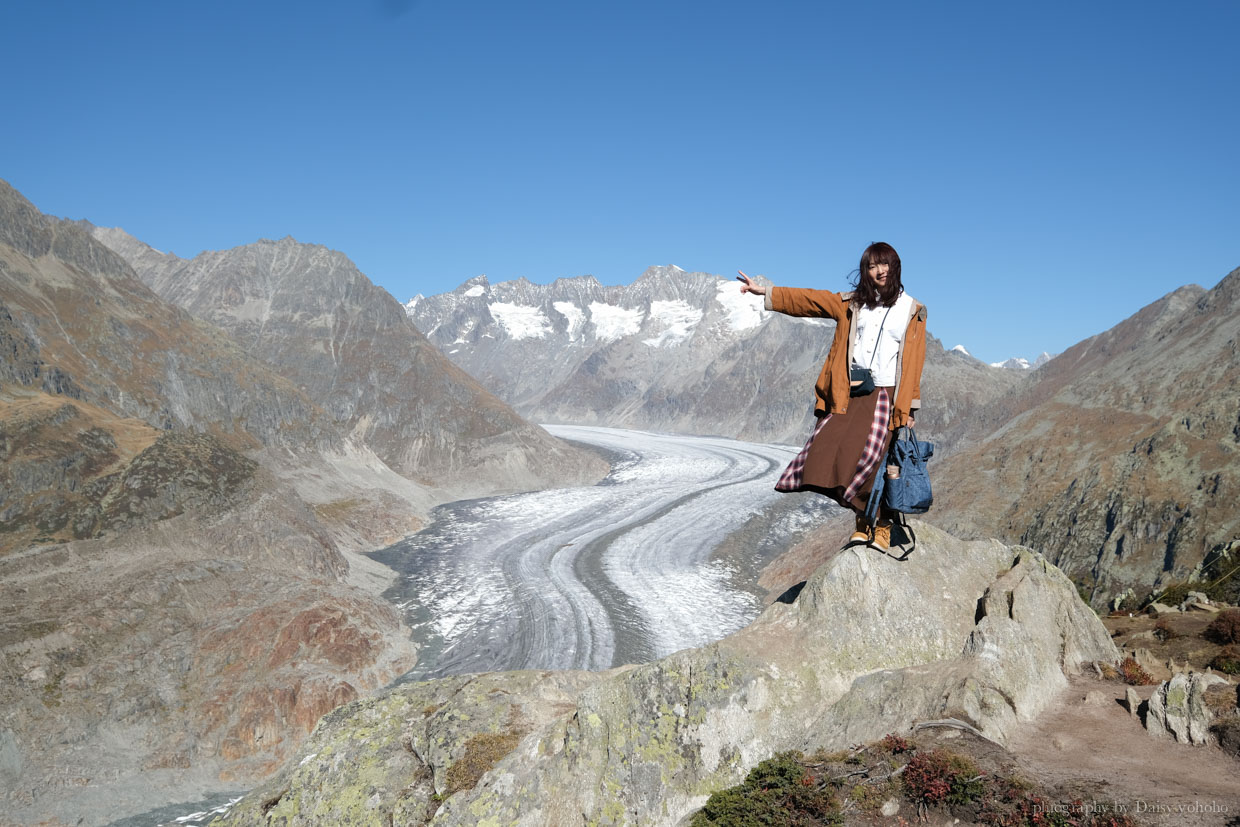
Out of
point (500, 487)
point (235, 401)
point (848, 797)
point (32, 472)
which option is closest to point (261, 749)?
point (32, 472)

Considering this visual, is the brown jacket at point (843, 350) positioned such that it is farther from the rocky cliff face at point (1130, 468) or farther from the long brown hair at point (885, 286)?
the rocky cliff face at point (1130, 468)

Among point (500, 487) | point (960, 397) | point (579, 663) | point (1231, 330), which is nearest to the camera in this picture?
point (579, 663)

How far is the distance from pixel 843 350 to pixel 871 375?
0.42 m

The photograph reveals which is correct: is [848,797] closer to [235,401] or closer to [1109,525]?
[1109,525]

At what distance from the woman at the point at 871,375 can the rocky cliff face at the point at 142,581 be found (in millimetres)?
34323

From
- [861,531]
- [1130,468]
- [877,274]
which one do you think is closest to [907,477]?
[861,531]

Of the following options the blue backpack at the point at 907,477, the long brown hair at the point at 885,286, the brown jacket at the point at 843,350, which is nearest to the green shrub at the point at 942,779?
the blue backpack at the point at 907,477

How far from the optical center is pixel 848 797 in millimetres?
8016

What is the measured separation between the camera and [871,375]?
7734 millimetres

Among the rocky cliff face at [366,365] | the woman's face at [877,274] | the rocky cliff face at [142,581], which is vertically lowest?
the rocky cliff face at [142,581]

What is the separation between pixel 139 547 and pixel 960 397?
13321 cm

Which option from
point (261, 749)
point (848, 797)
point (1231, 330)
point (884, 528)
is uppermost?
point (1231, 330)

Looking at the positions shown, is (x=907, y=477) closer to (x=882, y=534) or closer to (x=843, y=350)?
(x=843, y=350)

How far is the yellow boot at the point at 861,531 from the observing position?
29.0ft
